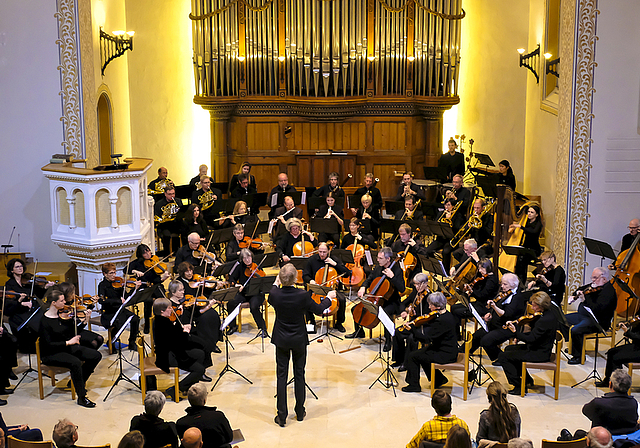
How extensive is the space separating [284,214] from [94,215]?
3.14m

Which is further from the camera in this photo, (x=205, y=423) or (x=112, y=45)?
(x=112, y=45)

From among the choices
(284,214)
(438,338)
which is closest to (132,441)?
(438,338)

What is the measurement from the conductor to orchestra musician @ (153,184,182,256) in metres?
4.87

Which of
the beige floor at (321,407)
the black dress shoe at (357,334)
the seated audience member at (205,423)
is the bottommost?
the beige floor at (321,407)

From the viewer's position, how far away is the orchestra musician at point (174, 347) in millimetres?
6454

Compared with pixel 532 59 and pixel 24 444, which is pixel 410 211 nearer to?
pixel 532 59

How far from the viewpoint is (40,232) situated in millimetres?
9453

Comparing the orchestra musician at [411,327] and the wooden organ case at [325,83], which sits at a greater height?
the wooden organ case at [325,83]

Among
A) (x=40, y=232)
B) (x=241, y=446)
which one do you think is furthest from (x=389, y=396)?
(x=40, y=232)

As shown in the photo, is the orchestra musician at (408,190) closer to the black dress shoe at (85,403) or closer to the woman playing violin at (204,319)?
the woman playing violin at (204,319)

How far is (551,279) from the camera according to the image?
26.6 feet

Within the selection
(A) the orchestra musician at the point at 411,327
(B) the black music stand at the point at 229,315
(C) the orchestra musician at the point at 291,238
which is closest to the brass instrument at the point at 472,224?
(C) the orchestra musician at the point at 291,238

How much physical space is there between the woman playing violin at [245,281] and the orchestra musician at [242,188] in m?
3.08

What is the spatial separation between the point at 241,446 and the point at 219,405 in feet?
2.54
